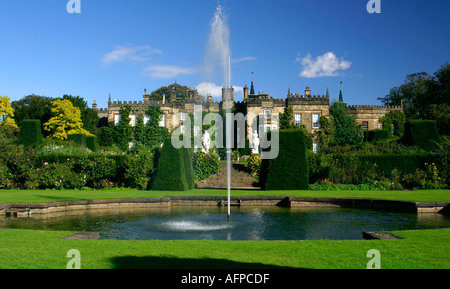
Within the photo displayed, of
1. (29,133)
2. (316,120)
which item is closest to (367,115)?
(316,120)

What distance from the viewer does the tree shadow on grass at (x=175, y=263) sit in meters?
4.28

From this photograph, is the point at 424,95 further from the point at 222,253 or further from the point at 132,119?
the point at 222,253

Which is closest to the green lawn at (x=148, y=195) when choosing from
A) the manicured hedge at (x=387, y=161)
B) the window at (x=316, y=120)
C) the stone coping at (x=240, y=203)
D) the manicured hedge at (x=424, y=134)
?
the stone coping at (x=240, y=203)

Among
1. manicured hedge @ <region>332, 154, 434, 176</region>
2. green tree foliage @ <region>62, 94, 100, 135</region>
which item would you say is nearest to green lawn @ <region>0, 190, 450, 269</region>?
manicured hedge @ <region>332, 154, 434, 176</region>

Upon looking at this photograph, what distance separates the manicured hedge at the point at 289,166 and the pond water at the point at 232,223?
471 cm

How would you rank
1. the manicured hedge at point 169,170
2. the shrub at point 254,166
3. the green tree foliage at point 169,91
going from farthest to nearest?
the green tree foliage at point 169,91
the shrub at point 254,166
the manicured hedge at point 169,170

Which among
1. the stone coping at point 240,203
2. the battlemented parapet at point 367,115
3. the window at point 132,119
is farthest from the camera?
the battlemented parapet at point 367,115

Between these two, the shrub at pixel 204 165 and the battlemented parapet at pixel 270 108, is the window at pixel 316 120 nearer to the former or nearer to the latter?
the battlemented parapet at pixel 270 108

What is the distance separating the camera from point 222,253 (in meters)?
5.06

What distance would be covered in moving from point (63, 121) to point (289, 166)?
29.4 metres

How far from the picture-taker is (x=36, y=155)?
1700 centimetres

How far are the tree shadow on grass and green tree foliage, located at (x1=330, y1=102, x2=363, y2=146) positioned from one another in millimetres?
35335
